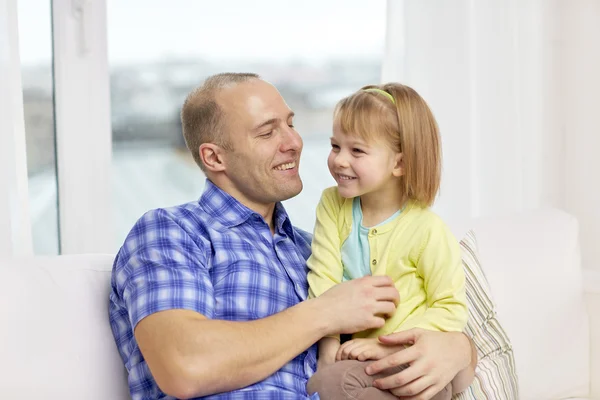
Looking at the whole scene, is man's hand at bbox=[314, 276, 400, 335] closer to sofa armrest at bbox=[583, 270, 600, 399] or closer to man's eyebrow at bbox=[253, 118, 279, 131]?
man's eyebrow at bbox=[253, 118, 279, 131]

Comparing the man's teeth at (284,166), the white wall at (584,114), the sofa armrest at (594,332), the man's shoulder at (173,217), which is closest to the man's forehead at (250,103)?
the man's teeth at (284,166)

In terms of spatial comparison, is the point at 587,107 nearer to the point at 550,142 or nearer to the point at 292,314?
the point at 550,142

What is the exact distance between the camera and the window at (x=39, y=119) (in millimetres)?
2688

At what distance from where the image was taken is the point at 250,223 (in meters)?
1.88

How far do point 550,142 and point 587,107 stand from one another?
0.71 feet

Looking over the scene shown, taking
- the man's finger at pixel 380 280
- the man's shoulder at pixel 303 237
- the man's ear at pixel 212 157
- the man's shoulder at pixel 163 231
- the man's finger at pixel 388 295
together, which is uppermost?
the man's ear at pixel 212 157

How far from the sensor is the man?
5.08 ft

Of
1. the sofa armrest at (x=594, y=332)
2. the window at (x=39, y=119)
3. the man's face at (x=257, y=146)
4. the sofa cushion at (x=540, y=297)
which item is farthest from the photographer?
the window at (x=39, y=119)

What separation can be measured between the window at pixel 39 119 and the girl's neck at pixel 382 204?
1.40 metres

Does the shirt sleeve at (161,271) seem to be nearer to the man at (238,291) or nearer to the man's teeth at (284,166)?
the man at (238,291)

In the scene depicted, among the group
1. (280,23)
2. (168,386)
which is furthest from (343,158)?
(280,23)

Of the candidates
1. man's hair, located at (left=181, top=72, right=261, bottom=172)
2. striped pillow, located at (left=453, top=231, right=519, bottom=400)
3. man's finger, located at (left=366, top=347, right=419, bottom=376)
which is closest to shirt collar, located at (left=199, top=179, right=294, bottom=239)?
man's hair, located at (left=181, top=72, right=261, bottom=172)

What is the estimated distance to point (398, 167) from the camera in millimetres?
1829

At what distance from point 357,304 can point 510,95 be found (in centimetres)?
205
